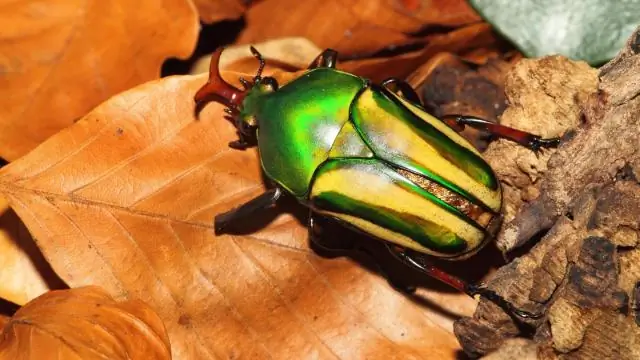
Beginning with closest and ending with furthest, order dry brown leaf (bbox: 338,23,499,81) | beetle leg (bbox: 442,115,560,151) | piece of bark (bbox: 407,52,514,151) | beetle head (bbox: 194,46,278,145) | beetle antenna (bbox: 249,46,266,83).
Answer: beetle leg (bbox: 442,115,560,151) → beetle head (bbox: 194,46,278,145) → beetle antenna (bbox: 249,46,266,83) → piece of bark (bbox: 407,52,514,151) → dry brown leaf (bbox: 338,23,499,81)

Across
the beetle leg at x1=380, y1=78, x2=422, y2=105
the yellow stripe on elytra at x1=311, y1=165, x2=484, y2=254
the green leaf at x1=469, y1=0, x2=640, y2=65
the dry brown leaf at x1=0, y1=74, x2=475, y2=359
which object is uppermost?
the green leaf at x1=469, y1=0, x2=640, y2=65

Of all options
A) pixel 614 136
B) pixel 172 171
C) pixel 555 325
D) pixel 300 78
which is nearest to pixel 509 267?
Answer: pixel 555 325

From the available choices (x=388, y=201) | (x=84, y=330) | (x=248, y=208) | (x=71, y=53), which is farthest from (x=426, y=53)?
(x=84, y=330)

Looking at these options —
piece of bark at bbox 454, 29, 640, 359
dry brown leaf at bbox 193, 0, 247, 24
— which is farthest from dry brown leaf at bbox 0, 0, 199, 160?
piece of bark at bbox 454, 29, 640, 359

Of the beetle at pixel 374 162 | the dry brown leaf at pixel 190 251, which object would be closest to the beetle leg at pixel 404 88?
the beetle at pixel 374 162

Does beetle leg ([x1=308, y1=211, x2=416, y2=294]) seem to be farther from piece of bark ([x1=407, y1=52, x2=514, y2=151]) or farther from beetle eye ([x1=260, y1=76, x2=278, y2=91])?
piece of bark ([x1=407, y1=52, x2=514, y2=151])

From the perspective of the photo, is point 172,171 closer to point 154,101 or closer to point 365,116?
point 154,101
